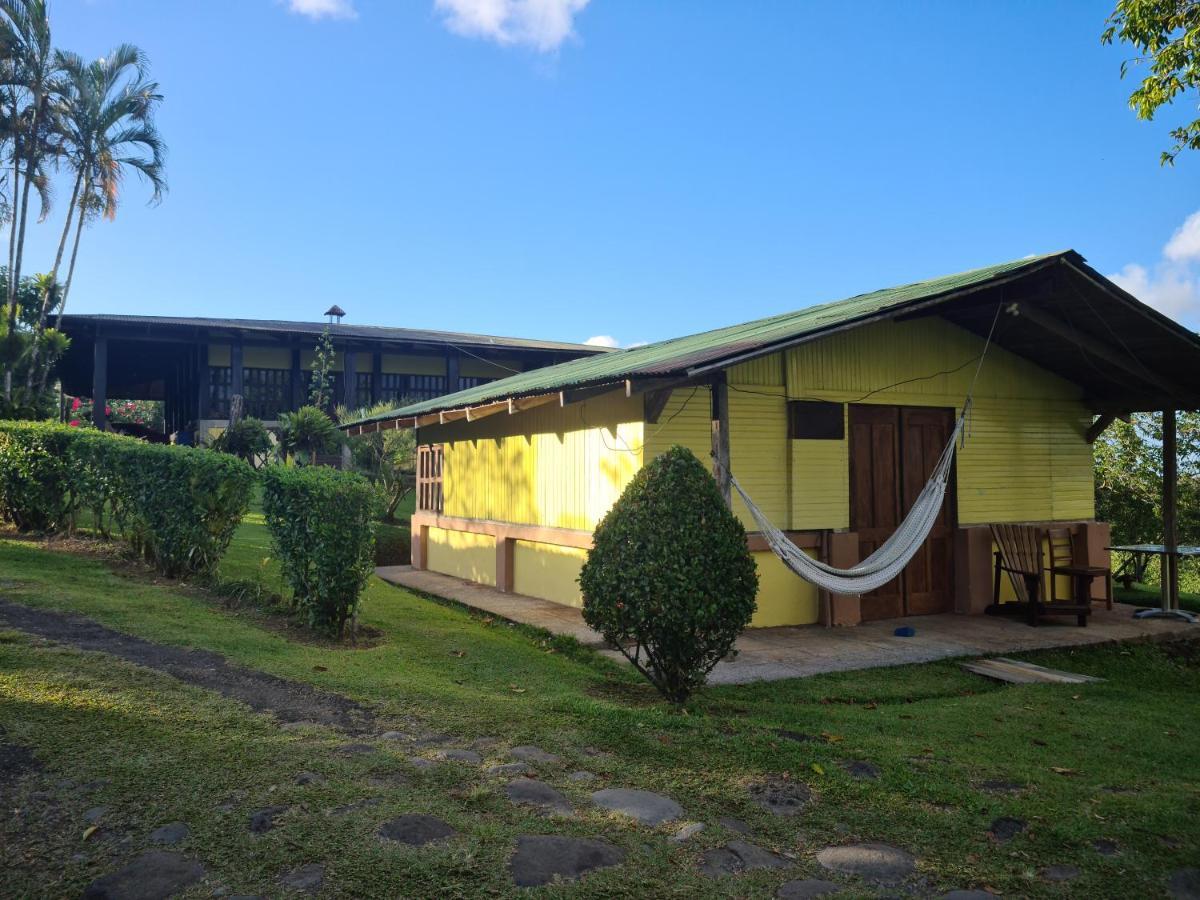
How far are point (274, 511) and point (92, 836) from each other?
4514 mm

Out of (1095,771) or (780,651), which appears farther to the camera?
(780,651)

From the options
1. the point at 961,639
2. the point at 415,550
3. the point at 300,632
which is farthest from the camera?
the point at 415,550

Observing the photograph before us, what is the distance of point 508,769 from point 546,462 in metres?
6.06

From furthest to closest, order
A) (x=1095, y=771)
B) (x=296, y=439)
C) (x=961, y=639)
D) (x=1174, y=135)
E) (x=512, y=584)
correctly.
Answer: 1. (x=296, y=439)
2. (x=512, y=584)
3. (x=1174, y=135)
4. (x=961, y=639)
5. (x=1095, y=771)

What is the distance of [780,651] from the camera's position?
7.21 m

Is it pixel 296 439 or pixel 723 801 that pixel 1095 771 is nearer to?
pixel 723 801

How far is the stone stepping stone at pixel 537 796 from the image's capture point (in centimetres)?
346

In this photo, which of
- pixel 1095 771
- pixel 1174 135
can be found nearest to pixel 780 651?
pixel 1095 771

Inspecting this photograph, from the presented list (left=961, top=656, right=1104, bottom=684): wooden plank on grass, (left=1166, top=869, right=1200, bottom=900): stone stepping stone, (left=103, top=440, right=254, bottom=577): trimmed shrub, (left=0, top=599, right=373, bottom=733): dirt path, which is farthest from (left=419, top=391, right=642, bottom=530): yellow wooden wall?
(left=1166, top=869, right=1200, bottom=900): stone stepping stone

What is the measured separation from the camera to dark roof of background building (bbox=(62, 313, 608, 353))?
20359 millimetres

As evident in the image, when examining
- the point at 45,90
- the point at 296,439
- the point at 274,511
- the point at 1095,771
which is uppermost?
the point at 45,90

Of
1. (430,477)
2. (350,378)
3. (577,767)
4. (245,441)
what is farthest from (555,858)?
(350,378)

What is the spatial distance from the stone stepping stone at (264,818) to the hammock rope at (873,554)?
4620 mm

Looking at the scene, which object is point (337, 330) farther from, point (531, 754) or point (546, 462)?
point (531, 754)
